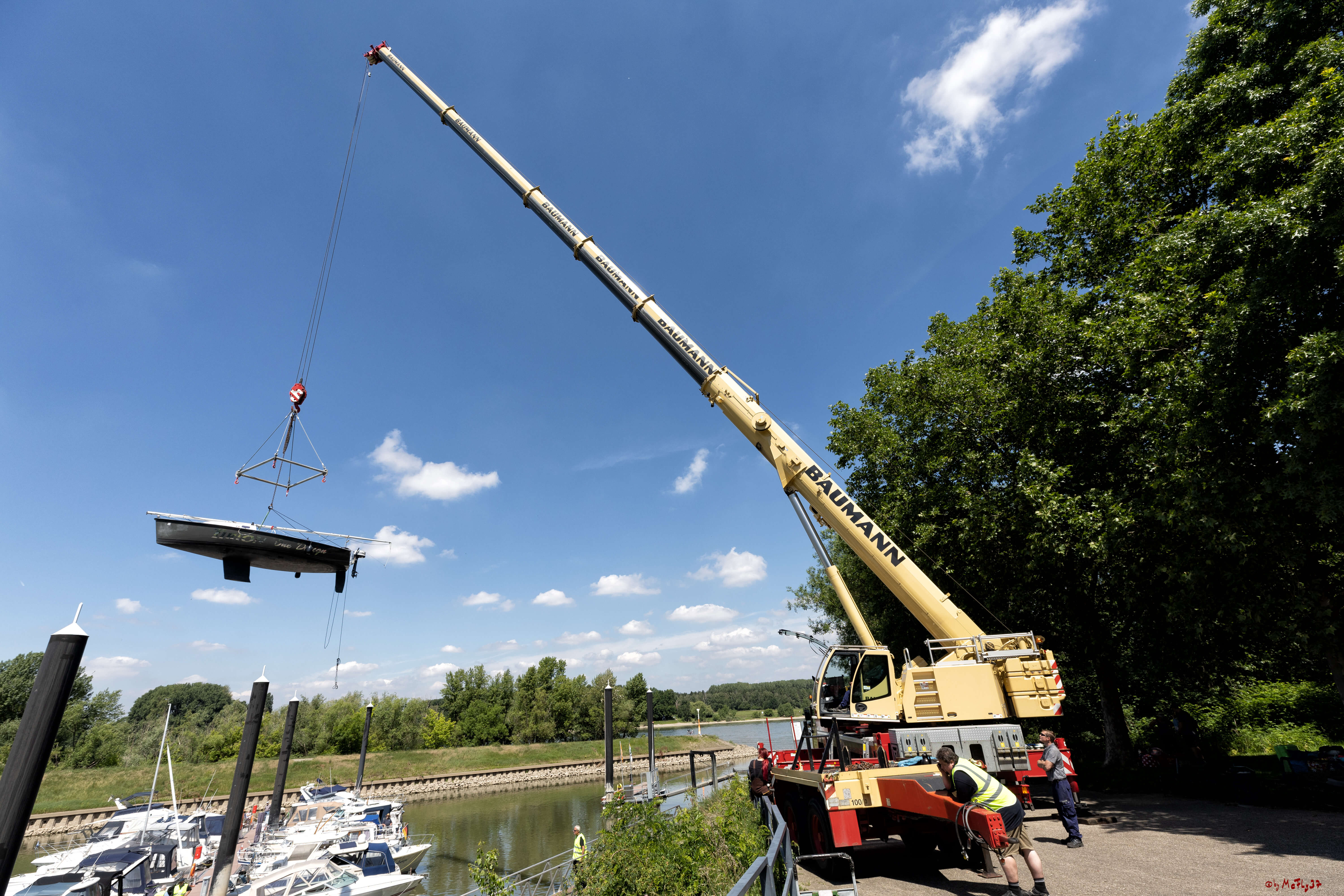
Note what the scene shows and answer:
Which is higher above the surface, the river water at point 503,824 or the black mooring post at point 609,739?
the black mooring post at point 609,739

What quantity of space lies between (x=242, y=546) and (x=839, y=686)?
10777 millimetres

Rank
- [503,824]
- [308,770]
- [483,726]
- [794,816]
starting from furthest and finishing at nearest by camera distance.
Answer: [483,726], [308,770], [503,824], [794,816]

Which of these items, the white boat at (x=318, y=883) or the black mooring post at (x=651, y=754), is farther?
the black mooring post at (x=651, y=754)

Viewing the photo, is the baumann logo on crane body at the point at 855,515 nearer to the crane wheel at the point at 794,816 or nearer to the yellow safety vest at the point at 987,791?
the crane wheel at the point at 794,816

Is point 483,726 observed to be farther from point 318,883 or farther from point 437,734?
point 318,883

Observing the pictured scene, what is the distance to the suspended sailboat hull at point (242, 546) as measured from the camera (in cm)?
942

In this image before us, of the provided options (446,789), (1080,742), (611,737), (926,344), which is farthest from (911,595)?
(446,789)

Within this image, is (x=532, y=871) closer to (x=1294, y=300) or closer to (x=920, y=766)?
(x=920, y=766)

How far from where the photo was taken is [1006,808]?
6.42 meters

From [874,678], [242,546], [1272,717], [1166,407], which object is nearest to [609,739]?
[874,678]

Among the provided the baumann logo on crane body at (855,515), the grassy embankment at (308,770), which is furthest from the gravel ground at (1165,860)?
the grassy embankment at (308,770)

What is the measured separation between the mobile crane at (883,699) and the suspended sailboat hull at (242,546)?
8729 mm

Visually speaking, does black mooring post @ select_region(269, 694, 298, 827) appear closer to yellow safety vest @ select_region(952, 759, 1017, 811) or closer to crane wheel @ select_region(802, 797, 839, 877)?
crane wheel @ select_region(802, 797, 839, 877)

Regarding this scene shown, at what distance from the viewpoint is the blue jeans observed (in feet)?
28.1
